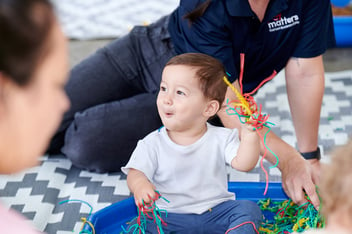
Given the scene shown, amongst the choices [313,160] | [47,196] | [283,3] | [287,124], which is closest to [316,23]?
[283,3]

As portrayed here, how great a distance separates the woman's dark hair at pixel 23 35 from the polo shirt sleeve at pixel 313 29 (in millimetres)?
817

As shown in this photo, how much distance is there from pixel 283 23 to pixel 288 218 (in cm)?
41

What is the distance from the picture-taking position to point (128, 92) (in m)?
1.47

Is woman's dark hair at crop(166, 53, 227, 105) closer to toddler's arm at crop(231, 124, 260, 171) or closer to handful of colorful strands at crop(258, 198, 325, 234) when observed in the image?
toddler's arm at crop(231, 124, 260, 171)

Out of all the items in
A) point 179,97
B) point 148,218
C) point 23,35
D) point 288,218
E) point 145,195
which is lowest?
point 288,218

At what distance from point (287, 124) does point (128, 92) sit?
1.51ft

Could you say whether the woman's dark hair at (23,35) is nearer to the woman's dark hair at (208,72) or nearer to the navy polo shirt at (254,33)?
the woman's dark hair at (208,72)

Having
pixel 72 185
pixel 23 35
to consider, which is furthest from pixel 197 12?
pixel 23 35

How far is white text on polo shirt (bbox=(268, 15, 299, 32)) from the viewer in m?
1.19

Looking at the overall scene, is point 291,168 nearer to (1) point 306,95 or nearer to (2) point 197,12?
(1) point 306,95

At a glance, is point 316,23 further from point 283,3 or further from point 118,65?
point 118,65

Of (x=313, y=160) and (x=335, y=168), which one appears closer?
(x=335, y=168)

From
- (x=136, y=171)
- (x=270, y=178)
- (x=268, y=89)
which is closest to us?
(x=136, y=171)

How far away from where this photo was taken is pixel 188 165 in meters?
1.07
